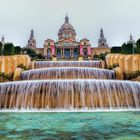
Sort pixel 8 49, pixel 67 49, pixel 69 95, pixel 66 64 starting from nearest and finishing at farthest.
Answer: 1. pixel 69 95
2. pixel 66 64
3. pixel 8 49
4. pixel 67 49

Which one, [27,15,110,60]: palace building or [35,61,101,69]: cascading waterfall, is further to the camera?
[27,15,110,60]: palace building

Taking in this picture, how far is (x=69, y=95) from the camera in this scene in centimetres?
1471

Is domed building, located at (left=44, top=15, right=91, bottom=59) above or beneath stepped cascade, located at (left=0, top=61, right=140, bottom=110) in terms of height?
above

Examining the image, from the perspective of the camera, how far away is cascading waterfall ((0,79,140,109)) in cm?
1443

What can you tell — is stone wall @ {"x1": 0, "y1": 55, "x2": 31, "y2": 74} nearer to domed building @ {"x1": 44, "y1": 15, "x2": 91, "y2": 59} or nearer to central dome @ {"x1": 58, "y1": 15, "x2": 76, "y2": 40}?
domed building @ {"x1": 44, "y1": 15, "x2": 91, "y2": 59}

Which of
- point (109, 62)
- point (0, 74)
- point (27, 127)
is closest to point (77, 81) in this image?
point (27, 127)

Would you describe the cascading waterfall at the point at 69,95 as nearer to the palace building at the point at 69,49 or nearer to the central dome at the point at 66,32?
the palace building at the point at 69,49

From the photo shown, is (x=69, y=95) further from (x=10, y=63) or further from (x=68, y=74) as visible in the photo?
→ (x=10, y=63)

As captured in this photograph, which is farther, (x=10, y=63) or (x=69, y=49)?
(x=69, y=49)

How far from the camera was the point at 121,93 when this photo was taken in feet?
49.5

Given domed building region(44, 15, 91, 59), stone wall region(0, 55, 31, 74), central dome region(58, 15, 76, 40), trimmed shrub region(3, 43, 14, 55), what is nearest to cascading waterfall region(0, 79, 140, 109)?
stone wall region(0, 55, 31, 74)

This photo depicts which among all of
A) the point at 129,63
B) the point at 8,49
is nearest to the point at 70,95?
the point at 129,63

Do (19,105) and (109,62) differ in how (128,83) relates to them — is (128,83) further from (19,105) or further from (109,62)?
(109,62)

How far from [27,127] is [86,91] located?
7373 millimetres
